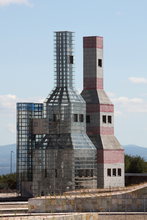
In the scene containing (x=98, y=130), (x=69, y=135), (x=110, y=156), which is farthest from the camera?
(x=98, y=130)

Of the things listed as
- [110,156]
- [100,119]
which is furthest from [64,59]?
[110,156]

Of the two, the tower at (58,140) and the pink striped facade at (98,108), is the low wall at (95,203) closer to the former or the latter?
the tower at (58,140)

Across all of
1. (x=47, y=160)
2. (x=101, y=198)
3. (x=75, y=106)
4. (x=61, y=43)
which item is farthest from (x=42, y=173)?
(x=101, y=198)

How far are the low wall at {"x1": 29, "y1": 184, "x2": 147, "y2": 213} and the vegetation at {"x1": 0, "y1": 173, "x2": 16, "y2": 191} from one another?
71387 millimetres

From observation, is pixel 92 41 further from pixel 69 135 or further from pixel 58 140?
pixel 58 140

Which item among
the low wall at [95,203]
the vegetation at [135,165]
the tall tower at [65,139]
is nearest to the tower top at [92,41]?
the tall tower at [65,139]

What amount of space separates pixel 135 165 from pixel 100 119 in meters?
28.2

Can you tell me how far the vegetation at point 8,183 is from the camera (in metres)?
136

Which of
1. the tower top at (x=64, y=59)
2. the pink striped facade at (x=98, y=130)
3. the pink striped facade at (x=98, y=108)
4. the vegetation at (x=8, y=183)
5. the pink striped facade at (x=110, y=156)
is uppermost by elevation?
the tower top at (x=64, y=59)

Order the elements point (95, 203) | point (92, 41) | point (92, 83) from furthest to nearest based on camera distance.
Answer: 1. point (92, 41)
2. point (92, 83)
3. point (95, 203)

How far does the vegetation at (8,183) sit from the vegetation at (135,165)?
18113 mm

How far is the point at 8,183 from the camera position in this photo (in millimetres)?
141125

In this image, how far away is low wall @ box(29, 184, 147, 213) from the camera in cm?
5975

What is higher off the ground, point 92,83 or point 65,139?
point 92,83
